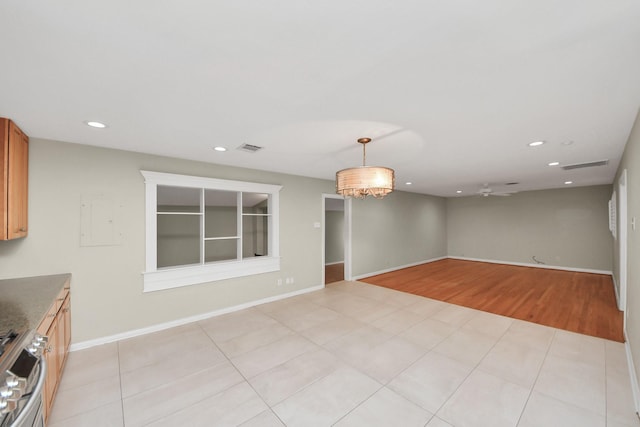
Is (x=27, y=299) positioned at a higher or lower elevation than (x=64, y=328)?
higher

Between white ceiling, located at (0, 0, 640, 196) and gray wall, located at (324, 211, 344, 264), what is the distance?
18.9 ft

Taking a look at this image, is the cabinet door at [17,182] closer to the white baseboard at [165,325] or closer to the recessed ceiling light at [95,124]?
the recessed ceiling light at [95,124]

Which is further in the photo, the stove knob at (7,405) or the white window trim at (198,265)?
the white window trim at (198,265)

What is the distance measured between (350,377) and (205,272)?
2.51 meters

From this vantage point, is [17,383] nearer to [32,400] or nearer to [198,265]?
[32,400]

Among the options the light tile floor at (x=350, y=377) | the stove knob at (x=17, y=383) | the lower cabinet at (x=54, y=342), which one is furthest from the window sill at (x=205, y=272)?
the stove knob at (x=17, y=383)

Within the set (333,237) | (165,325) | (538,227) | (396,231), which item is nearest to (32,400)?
(165,325)

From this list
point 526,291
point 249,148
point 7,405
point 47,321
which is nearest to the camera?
point 7,405

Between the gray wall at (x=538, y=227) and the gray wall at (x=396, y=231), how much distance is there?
2.64ft

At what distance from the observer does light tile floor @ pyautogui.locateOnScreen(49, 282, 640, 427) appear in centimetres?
188

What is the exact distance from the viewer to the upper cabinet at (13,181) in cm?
212

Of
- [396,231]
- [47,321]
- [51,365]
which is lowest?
[51,365]

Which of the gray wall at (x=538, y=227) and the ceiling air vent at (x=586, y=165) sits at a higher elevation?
the ceiling air vent at (x=586, y=165)

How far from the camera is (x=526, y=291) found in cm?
505
